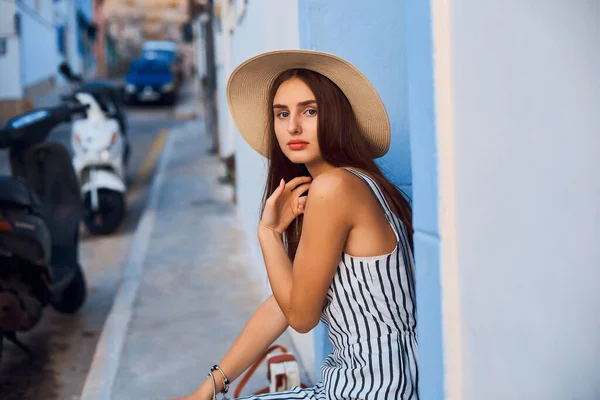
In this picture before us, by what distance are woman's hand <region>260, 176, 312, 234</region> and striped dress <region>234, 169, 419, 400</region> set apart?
233 millimetres

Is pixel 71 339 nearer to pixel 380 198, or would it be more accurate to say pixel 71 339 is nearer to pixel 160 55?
pixel 380 198

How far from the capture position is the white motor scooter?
7.05 m

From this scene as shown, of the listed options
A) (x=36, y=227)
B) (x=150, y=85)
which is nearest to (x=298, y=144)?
(x=36, y=227)

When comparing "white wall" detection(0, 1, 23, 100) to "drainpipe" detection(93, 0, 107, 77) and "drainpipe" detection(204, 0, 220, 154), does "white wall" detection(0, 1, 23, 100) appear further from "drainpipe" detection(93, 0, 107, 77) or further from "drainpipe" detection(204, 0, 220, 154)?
"drainpipe" detection(93, 0, 107, 77)

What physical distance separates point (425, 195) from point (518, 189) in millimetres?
200

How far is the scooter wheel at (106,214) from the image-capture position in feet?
23.3

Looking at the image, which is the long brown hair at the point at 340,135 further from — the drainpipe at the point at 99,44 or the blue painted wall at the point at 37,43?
the drainpipe at the point at 99,44

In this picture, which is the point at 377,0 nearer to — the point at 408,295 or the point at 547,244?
the point at 408,295

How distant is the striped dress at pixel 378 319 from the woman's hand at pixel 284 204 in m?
0.23

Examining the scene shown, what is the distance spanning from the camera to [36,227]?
370 cm

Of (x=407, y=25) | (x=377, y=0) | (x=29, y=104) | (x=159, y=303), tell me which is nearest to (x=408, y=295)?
(x=407, y=25)

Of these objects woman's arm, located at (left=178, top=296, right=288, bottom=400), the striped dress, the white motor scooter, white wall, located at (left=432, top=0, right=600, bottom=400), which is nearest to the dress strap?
the striped dress

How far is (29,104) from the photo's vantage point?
15727 millimetres

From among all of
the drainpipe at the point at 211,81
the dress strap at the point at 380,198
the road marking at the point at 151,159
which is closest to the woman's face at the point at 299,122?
the dress strap at the point at 380,198
